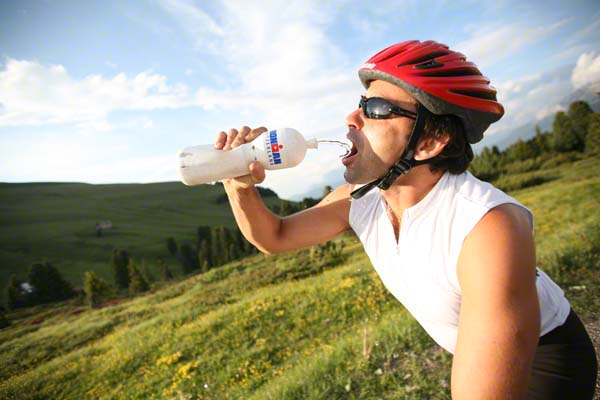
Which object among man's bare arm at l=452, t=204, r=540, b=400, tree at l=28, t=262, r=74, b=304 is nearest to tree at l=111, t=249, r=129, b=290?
tree at l=28, t=262, r=74, b=304

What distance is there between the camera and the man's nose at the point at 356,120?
266 cm

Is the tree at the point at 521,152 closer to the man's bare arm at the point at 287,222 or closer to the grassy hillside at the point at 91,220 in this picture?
the grassy hillside at the point at 91,220

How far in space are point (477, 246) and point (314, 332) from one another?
8649mm

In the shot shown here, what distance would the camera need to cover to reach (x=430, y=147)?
8.30 ft

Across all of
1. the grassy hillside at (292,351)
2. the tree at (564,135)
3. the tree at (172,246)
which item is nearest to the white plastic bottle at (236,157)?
the grassy hillside at (292,351)

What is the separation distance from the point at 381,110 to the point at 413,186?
2.04 feet

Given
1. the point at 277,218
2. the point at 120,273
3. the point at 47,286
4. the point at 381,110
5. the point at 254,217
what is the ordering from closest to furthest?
1. the point at 381,110
2. the point at 254,217
3. the point at 277,218
4. the point at 47,286
5. the point at 120,273

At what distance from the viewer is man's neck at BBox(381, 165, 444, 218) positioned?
2574mm

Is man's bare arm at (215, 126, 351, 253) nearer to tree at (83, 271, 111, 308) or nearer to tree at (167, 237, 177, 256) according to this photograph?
tree at (83, 271, 111, 308)

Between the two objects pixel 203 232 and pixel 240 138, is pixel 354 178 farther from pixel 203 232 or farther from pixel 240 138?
pixel 203 232

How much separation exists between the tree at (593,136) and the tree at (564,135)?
439cm

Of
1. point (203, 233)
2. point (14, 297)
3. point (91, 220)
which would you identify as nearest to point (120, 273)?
point (14, 297)

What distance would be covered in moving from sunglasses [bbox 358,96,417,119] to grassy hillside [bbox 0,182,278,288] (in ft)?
302

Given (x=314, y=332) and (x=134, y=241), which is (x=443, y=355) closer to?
(x=314, y=332)
